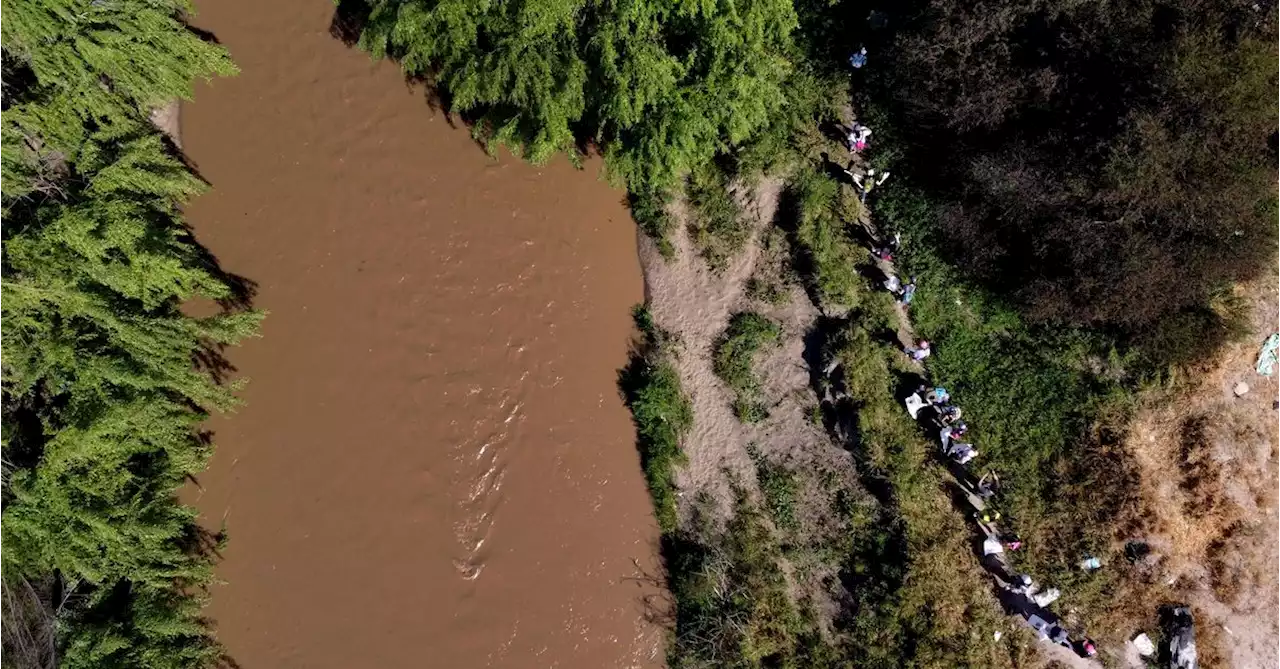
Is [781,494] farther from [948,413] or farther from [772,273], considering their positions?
[772,273]

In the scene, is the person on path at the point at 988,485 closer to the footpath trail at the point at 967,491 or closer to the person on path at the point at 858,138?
the footpath trail at the point at 967,491

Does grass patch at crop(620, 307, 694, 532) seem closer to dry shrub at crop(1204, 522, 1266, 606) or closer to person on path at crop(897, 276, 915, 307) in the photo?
person on path at crop(897, 276, 915, 307)

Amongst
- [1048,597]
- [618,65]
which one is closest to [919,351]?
[1048,597]

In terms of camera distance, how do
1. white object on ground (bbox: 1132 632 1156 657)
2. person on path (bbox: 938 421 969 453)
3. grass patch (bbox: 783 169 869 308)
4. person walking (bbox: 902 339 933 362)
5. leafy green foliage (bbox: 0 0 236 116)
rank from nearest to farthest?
1. leafy green foliage (bbox: 0 0 236 116)
2. white object on ground (bbox: 1132 632 1156 657)
3. person on path (bbox: 938 421 969 453)
4. person walking (bbox: 902 339 933 362)
5. grass patch (bbox: 783 169 869 308)

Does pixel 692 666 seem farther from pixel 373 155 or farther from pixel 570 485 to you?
pixel 373 155

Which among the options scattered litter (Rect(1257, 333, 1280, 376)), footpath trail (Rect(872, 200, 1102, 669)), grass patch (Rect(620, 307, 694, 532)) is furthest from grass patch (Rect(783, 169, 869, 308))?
scattered litter (Rect(1257, 333, 1280, 376))

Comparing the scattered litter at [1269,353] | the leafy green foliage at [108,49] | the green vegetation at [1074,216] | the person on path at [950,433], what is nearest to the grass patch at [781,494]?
the person on path at [950,433]

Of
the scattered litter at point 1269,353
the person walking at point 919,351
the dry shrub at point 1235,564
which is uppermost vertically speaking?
the scattered litter at point 1269,353
